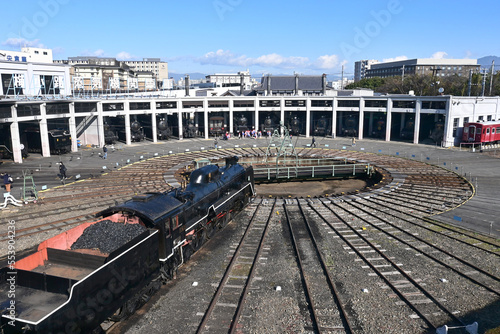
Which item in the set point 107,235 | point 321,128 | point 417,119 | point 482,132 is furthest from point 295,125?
point 107,235

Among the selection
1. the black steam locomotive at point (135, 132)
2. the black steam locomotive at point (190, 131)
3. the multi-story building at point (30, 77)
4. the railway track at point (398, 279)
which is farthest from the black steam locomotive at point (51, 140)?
the railway track at point (398, 279)

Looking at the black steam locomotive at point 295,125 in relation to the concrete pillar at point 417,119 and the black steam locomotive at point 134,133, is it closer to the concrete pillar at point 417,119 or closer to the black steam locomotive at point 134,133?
the concrete pillar at point 417,119

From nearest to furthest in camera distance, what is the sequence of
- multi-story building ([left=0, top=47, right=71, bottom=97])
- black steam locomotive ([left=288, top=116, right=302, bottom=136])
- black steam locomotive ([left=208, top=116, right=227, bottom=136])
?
multi-story building ([left=0, top=47, right=71, bottom=97]) < black steam locomotive ([left=208, top=116, right=227, bottom=136]) < black steam locomotive ([left=288, top=116, right=302, bottom=136])

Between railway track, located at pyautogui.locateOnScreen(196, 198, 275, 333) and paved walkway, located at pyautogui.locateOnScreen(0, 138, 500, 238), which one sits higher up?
paved walkway, located at pyautogui.locateOnScreen(0, 138, 500, 238)

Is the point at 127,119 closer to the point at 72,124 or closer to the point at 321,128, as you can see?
the point at 72,124

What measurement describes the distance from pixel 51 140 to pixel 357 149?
150 ft

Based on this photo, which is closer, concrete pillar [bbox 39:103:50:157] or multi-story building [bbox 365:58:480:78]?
concrete pillar [bbox 39:103:50:157]

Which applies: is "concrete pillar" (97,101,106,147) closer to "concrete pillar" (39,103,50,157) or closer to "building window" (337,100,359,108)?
"concrete pillar" (39,103,50,157)

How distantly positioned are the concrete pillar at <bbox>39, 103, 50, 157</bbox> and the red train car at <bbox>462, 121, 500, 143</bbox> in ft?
207

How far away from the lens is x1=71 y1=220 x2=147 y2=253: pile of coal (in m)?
12.8

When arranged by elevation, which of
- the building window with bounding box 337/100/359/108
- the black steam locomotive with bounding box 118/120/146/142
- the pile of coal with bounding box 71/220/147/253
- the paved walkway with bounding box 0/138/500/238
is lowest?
the paved walkway with bounding box 0/138/500/238

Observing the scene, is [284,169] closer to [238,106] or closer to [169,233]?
[169,233]

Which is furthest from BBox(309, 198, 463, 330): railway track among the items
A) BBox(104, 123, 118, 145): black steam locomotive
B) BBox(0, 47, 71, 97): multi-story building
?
BBox(104, 123, 118, 145): black steam locomotive

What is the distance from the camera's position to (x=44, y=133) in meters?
48.1
